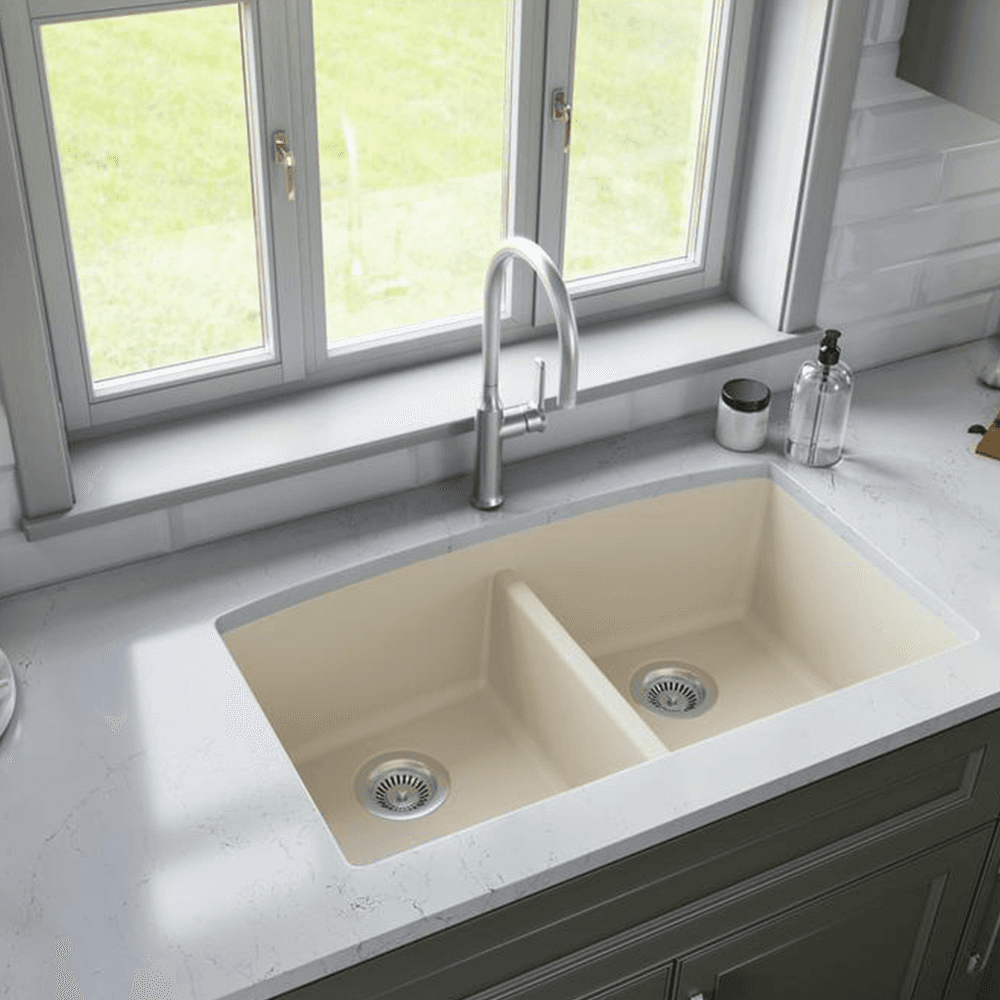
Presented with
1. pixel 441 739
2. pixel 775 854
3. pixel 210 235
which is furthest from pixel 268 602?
pixel 775 854

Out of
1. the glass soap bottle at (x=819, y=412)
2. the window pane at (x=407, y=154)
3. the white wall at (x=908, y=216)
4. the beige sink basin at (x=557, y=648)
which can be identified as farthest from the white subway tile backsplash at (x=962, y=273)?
the window pane at (x=407, y=154)

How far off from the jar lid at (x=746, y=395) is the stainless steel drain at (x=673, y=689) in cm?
40

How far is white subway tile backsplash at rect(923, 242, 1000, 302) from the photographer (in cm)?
243

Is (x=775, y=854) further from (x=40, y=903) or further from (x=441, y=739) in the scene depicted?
(x=40, y=903)

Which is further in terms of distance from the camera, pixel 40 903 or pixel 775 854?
pixel 775 854

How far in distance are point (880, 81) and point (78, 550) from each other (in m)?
1.36

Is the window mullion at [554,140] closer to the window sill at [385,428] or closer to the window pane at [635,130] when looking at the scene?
the window pane at [635,130]

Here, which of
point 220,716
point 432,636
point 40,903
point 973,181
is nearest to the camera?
point 40,903

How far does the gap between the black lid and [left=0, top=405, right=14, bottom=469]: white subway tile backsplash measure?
1.14 metres

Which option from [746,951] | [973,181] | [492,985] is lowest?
[746,951]

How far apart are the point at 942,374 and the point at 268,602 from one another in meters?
1.26

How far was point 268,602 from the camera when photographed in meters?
Answer: 1.86

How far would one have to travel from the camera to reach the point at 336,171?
1.95m

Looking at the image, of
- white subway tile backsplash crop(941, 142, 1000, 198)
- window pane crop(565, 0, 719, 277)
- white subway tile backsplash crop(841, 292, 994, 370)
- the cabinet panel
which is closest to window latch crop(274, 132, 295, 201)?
window pane crop(565, 0, 719, 277)
